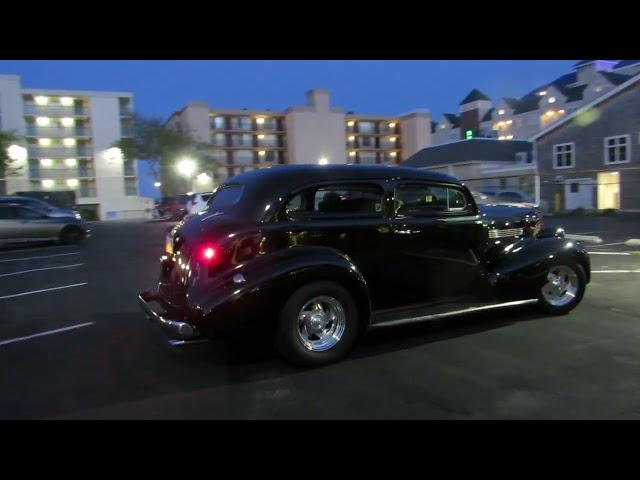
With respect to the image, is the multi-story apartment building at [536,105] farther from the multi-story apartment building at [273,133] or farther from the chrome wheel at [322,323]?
the chrome wheel at [322,323]

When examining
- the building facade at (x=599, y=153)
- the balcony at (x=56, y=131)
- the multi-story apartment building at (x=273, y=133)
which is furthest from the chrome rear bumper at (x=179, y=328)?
the multi-story apartment building at (x=273, y=133)

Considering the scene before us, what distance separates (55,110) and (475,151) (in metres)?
42.9

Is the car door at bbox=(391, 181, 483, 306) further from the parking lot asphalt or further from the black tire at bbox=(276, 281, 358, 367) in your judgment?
the black tire at bbox=(276, 281, 358, 367)

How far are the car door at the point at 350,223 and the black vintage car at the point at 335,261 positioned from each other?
0.01 m

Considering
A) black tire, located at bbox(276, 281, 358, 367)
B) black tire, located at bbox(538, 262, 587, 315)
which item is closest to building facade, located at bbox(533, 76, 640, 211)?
black tire, located at bbox(538, 262, 587, 315)

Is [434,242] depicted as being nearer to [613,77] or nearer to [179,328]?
[179,328]

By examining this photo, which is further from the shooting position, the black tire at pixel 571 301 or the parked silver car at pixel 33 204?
the parked silver car at pixel 33 204

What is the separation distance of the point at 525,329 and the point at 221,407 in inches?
134

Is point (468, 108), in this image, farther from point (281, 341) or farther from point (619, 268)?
point (281, 341)

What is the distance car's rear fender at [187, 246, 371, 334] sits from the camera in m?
4.31

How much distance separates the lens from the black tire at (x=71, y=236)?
651 inches

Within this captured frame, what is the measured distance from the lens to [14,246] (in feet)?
54.2

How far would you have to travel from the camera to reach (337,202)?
5.09 m
